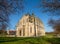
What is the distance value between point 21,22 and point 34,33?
6.42 meters

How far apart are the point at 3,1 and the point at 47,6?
→ 462 centimetres

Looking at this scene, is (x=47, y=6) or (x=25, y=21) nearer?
(x=47, y=6)

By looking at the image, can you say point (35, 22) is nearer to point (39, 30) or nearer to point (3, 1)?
point (39, 30)

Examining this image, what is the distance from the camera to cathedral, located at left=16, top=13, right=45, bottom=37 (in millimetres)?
69750

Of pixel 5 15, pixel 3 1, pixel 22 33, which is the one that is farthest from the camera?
pixel 22 33

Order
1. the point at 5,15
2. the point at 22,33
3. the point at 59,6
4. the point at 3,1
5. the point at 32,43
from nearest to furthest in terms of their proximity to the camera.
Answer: the point at 59,6, the point at 3,1, the point at 5,15, the point at 32,43, the point at 22,33

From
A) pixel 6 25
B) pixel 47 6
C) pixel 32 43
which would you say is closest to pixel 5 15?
pixel 6 25

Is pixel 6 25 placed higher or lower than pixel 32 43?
higher

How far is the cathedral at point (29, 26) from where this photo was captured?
69.8 meters

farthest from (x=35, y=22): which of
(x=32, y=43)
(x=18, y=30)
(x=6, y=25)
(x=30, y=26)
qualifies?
(x=6, y=25)

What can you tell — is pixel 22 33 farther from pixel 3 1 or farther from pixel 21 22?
pixel 3 1

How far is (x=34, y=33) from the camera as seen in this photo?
7094cm

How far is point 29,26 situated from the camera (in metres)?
71.4

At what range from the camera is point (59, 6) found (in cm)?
1442
